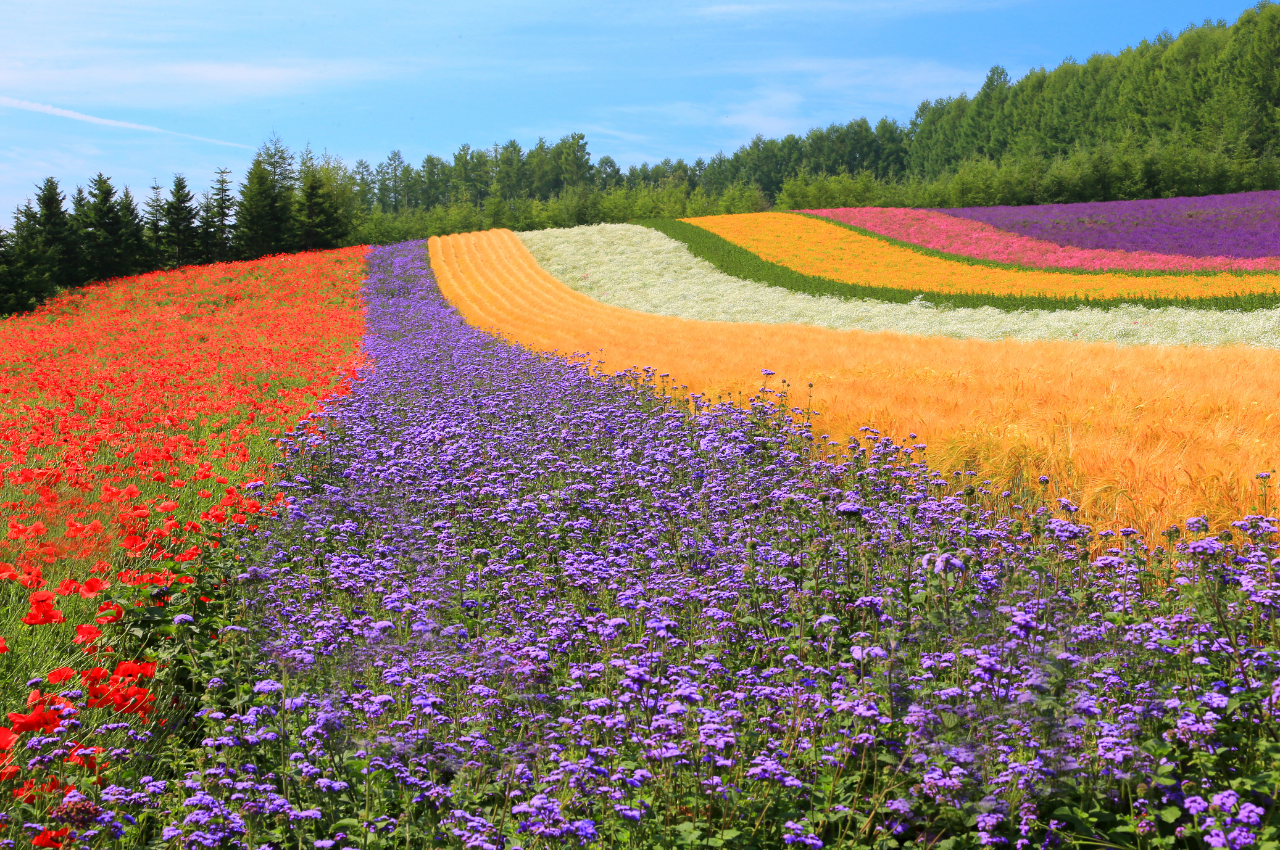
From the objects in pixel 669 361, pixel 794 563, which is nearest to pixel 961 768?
pixel 794 563

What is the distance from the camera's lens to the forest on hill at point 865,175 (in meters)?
44.9

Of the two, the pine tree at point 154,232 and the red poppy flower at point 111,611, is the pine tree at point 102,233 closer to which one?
the pine tree at point 154,232

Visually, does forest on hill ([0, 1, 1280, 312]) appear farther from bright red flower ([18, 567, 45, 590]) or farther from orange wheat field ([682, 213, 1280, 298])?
bright red flower ([18, 567, 45, 590])

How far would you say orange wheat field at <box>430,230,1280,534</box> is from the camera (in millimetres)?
6902

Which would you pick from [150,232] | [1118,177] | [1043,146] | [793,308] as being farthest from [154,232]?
[1043,146]

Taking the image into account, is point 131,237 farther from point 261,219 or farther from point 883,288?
point 883,288

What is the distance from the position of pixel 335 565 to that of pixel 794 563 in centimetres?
335

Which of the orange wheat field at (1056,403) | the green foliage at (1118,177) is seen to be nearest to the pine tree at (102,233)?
the orange wheat field at (1056,403)

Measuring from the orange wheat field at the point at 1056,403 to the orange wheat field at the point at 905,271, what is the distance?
17.8 meters

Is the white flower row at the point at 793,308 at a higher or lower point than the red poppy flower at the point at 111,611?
higher

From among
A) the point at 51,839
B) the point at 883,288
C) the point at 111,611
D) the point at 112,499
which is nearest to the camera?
the point at 51,839

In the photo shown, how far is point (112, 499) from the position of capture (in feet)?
22.7

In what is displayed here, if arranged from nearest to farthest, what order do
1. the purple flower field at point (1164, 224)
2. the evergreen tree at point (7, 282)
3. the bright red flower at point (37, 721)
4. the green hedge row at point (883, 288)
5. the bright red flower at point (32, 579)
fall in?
the bright red flower at point (37, 721) → the bright red flower at point (32, 579) → the green hedge row at point (883, 288) → the evergreen tree at point (7, 282) → the purple flower field at point (1164, 224)

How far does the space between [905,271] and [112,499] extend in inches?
1551
